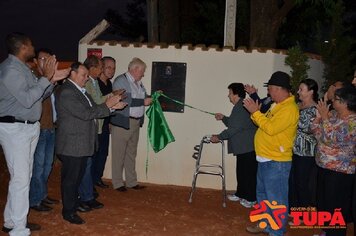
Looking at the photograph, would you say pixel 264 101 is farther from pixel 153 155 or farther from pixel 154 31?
pixel 154 31

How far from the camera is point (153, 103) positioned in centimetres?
732

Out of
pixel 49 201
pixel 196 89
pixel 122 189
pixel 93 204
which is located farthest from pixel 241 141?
pixel 49 201

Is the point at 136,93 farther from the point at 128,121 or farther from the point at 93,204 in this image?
the point at 93,204

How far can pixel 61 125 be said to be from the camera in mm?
5152

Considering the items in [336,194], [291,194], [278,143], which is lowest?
[291,194]

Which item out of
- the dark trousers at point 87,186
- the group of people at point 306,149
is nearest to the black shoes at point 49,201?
the dark trousers at point 87,186

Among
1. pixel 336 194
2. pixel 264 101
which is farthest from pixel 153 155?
pixel 336 194

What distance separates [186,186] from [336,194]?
3.57 meters

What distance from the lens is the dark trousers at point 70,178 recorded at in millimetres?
5168

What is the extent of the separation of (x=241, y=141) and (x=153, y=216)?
1796 mm

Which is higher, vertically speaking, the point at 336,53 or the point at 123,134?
the point at 336,53

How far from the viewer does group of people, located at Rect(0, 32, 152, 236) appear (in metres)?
4.45

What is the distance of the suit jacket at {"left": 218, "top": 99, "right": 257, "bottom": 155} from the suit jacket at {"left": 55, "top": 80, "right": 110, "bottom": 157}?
6.87ft

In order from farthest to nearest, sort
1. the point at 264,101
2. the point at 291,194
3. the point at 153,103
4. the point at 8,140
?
1. the point at 153,103
2. the point at 264,101
3. the point at 291,194
4. the point at 8,140
